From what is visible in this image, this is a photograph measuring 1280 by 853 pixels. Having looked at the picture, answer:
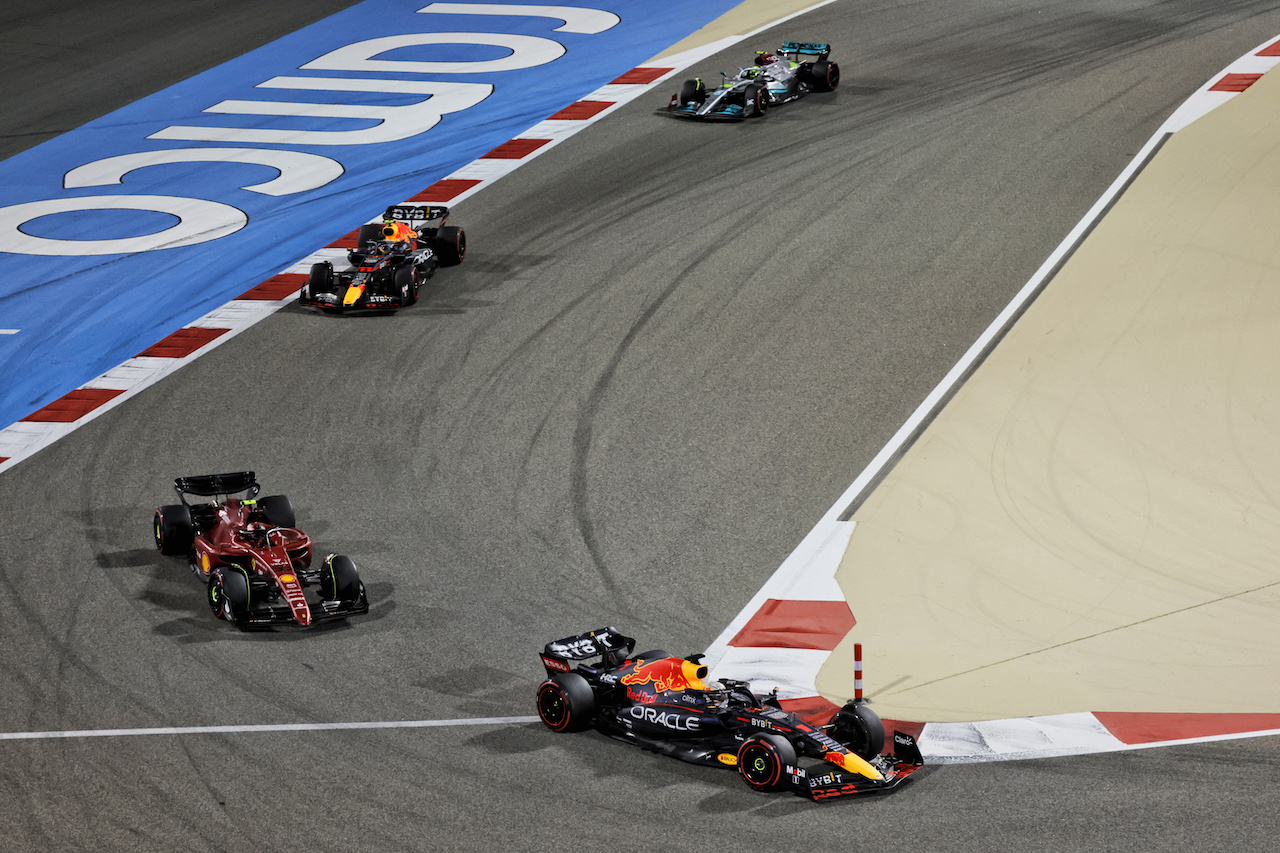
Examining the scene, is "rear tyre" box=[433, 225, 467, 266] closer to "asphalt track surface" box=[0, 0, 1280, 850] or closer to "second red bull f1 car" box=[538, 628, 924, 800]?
"asphalt track surface" box=[0, 0, 1280, 850]

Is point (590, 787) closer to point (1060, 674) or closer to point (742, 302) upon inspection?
point (1060, 674)

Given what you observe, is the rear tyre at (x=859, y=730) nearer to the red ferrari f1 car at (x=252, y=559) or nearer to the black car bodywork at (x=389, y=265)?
the red ferrari f1 car at (x=252, y=559)

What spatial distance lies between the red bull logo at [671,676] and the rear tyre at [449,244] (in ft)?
38.2

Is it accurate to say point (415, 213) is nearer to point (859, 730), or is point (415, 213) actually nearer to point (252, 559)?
point (252, 559)

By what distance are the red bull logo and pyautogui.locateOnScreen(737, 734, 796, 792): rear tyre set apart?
96cm

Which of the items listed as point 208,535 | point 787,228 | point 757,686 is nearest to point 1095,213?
point 787,228

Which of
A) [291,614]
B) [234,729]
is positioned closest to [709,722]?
[234,729]

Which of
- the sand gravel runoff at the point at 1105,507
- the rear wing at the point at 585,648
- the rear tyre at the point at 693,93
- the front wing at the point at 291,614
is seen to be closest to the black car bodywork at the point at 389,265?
the rear tyre at the point at 693,93

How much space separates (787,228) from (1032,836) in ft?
46.5

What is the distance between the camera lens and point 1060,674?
1398 cm

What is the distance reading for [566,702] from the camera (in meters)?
12.8

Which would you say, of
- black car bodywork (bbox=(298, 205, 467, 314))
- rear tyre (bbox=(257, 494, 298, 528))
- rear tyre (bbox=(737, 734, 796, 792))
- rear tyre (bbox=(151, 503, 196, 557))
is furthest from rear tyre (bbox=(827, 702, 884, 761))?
black car bodywork (bbox=(298, 205, 467, 314))

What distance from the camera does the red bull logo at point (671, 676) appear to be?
12.8 meters

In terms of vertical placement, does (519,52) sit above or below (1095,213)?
above
